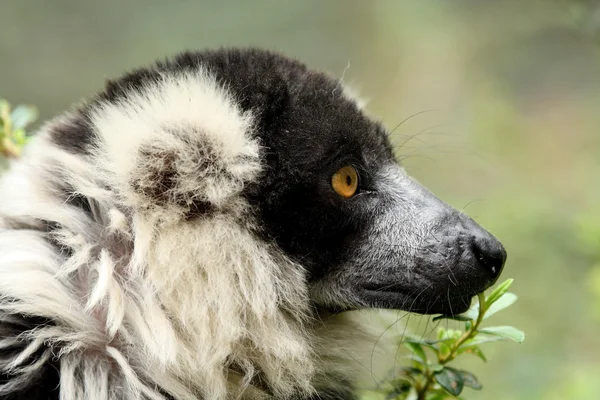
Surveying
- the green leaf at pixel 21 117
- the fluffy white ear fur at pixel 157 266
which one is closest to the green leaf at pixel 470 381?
the fluffy white ear fur at pixel 157 266

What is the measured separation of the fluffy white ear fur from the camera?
2.05 metres

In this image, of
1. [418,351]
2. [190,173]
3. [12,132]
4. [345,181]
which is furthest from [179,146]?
[12,132]

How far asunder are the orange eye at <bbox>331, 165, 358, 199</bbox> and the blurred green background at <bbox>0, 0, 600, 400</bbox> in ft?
15.1

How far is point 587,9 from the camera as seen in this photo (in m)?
3.90

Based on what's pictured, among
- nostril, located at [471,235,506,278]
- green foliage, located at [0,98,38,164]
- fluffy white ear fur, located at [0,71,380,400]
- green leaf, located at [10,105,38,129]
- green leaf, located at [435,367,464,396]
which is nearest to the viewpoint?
fluffy white ear fur, located at [0,71,380,400]

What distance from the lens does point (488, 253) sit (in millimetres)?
2400

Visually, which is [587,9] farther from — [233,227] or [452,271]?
[233,227]

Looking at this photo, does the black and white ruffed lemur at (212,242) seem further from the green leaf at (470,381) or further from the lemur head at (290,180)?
the green leaf at (470,381)

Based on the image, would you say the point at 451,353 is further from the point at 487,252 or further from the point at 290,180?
the point at 290,180

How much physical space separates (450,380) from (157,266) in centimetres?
104

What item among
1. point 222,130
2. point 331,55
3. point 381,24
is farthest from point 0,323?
point 381,24

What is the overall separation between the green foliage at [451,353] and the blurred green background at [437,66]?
183 inches

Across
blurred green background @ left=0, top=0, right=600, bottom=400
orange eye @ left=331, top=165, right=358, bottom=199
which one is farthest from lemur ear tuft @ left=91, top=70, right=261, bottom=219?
blurred green background @ left=0, top=0, right=600, bottom=400

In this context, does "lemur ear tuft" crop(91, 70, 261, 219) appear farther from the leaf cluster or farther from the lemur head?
the leaf cluster
